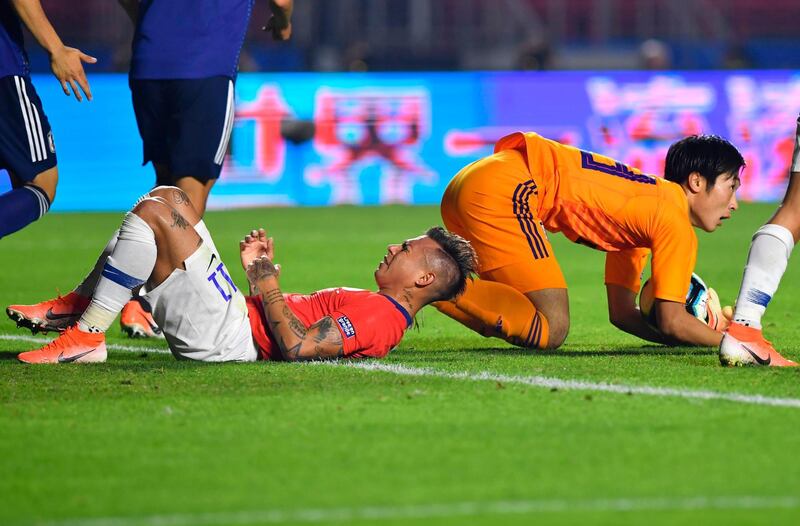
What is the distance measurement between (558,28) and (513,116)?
5999 millimetres

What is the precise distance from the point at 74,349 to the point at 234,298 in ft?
2.34

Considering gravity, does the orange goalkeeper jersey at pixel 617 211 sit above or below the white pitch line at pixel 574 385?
above

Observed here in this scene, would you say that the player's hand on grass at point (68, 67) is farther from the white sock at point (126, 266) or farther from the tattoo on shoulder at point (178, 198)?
the white sock at point (126, 266)

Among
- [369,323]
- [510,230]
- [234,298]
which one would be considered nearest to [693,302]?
[510,230]

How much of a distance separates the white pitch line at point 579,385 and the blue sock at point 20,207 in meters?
1.63

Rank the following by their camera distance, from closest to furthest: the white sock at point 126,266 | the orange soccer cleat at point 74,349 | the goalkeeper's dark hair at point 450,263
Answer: the white sock at point 126,266
the orange soccer cleat at point 74,349
the goalkeeper's dark hair at point 450,263

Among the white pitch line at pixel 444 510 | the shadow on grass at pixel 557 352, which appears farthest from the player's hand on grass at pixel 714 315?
the white pitch line at pixel 444 510

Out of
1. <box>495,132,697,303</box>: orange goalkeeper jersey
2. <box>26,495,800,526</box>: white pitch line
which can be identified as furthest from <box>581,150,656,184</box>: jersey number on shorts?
<box>26,495,800,526</box>: white pitch line

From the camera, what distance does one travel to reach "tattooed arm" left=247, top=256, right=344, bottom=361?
18.2ft

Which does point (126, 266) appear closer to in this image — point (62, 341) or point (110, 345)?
point (62, 341)

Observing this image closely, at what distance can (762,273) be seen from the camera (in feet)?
18.7

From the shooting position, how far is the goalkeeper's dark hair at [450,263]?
5855 millimetres

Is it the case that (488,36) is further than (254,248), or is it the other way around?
(488,36)

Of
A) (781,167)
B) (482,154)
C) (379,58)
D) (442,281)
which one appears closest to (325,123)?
(482,154)
